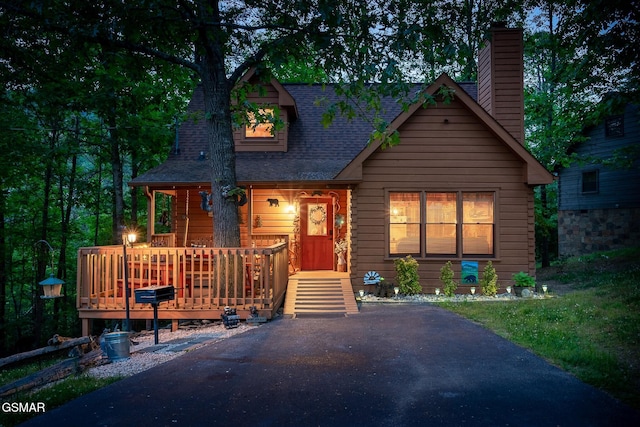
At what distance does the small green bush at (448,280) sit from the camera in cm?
1270

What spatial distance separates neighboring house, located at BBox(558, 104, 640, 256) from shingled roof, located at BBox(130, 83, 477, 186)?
10.7 m

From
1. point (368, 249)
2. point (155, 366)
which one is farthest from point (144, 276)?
point (368, 249)

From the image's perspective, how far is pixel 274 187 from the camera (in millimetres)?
13680

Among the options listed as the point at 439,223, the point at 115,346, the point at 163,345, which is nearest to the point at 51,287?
the point at 115,346

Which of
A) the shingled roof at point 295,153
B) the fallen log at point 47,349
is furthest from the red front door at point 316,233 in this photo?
the fallen log at point 47,349

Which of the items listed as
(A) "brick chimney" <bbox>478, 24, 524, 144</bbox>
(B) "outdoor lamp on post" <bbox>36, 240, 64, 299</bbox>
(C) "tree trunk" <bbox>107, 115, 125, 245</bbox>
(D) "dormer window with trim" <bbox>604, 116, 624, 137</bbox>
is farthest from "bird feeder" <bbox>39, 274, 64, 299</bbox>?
(D) "dormer window with trim" <bbox>604, 116, 624, 137</bbox>

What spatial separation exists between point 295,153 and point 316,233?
3.11 m

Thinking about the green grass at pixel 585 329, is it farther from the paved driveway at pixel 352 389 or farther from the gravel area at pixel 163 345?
the gravel area at pixel 163 345

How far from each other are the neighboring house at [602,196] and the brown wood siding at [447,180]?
33.0 feet

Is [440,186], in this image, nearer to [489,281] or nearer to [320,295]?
[489,281]

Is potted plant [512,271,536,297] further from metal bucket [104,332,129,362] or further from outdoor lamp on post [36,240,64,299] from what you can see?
outdoor lamp on post [36,240,64,299]

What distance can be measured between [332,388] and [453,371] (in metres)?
Answer: 1.79

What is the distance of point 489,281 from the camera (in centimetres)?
1276

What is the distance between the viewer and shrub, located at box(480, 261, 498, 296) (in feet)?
41.7
